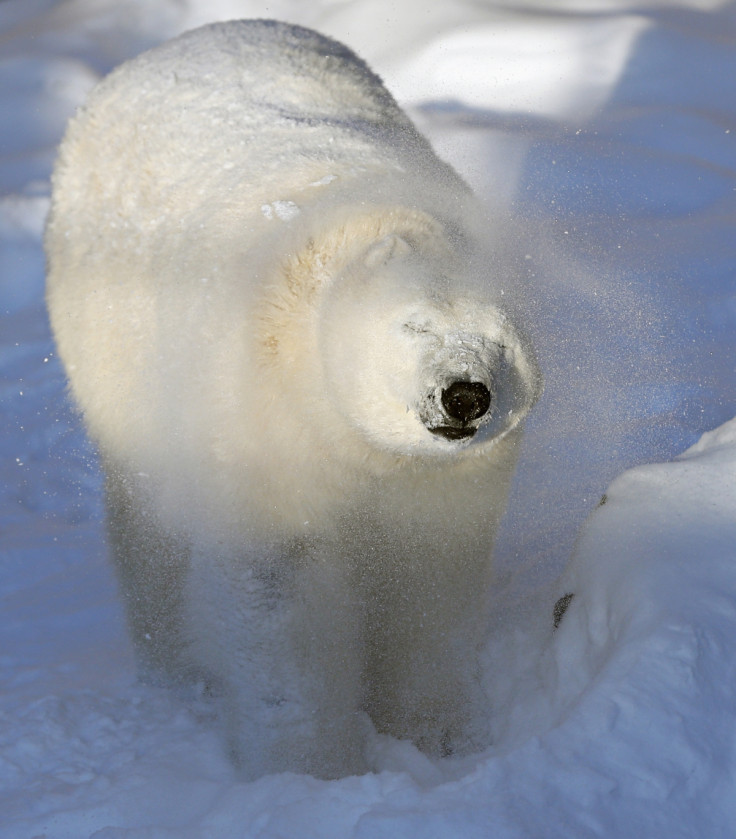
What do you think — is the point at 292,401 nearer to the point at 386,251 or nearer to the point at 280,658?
the point at 386,251

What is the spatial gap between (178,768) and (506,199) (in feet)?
9.94

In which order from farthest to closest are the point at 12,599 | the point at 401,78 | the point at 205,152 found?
the point at 401,78, the point at 12,599, the point at 205,152

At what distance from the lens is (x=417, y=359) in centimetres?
203

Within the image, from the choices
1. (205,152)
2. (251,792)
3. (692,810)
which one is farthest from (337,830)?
(205,152)

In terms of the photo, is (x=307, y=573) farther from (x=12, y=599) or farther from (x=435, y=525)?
(x=12, y=599)

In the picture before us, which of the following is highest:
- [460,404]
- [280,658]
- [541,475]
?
[460,404]

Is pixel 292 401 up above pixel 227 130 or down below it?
below

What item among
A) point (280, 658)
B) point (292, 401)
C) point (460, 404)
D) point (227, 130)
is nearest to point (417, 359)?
point (460, 404)

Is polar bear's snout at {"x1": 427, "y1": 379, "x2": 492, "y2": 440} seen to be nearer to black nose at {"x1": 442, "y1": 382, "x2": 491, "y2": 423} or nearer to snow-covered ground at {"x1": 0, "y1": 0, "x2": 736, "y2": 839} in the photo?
black nose at {"x1": 442, "y1": 382, "x2": 491, "y2": 423}

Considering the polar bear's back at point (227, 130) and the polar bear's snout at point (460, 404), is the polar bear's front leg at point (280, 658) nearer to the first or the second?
the polar bear's snout at point (460, 404)

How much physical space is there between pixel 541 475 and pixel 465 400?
5.75 ft

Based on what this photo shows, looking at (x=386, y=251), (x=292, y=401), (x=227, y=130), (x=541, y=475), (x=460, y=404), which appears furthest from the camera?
(x=541, y=475)

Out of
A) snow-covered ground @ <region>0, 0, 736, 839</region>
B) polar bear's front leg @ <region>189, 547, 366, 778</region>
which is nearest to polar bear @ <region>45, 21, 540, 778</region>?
polar bear's front leg @ <region>189, 547, 366, 778</region>

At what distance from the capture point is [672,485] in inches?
93.7
